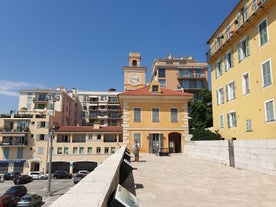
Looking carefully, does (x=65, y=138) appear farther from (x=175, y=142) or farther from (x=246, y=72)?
(x=246, y=72)

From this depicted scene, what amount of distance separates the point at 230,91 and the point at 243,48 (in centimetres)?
434

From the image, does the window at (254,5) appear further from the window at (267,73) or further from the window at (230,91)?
the window at (230,91)

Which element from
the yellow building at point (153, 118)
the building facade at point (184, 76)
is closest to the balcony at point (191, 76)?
the building facade at point (184, 76)

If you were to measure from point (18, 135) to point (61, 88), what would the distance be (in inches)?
820

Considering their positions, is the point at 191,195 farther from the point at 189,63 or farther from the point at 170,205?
the point at 189,63

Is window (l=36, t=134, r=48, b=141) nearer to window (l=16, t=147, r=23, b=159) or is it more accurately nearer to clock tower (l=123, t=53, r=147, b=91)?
window (l=16, t=147, r=23, b=159)

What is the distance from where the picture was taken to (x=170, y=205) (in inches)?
192

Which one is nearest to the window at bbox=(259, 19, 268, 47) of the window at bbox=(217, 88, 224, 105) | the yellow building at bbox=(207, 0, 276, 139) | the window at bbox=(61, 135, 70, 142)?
the yellow building at bbox=(207, 0, 276, 139)

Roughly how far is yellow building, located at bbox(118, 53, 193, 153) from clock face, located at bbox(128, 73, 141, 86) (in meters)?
24.1

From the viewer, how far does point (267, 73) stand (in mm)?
15664

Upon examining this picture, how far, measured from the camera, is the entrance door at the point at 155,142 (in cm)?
2328

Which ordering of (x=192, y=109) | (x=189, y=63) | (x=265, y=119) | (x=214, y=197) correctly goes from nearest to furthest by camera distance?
(x=214, y=197) → (x=265, y=119) → (x=192, y=109) → (x=189, y=63)

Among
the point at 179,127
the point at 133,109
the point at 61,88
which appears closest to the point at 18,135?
the point at 61,88

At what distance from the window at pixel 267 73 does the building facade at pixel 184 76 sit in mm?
37655
